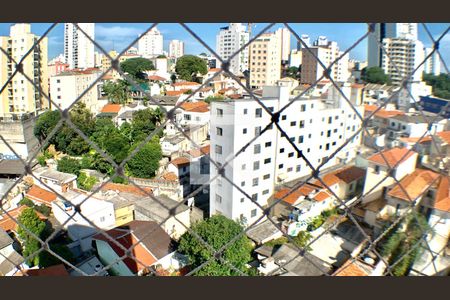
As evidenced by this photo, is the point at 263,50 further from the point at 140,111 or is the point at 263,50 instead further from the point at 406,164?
the point at 140,111

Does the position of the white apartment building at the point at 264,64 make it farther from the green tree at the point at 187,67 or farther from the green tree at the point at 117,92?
the green tree at the point at 117,92

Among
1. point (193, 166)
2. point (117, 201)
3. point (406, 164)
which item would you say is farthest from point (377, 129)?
point (193, 166)

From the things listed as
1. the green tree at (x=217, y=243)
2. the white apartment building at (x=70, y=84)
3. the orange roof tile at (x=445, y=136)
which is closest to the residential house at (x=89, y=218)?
the green tree at (x=217, y=243)

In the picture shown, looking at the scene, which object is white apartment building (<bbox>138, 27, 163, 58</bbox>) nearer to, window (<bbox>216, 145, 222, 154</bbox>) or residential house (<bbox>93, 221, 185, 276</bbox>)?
window (<bbox>216, 145, 222, 154</bbox>)

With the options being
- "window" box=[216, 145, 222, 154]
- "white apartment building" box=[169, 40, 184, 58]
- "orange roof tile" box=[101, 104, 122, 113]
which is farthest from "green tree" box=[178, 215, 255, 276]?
"orange roof tile" box=[101, 104, 122, 113]

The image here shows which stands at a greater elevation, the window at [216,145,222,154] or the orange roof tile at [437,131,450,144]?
the orange roof tile at [437,131,450,144]
